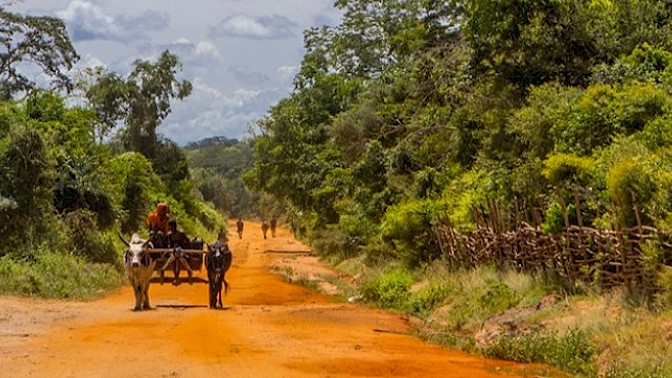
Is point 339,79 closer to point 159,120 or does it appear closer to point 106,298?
point 159,120

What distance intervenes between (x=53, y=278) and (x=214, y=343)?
1248 centimetres

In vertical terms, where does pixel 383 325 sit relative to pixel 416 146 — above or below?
below

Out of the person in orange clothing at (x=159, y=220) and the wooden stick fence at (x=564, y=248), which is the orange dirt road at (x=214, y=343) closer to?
the person in orange clothing at (x=159, y=220)

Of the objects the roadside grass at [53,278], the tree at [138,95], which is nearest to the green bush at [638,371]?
the roadside grass at [53,278]

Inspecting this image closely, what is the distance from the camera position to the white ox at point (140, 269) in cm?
2023

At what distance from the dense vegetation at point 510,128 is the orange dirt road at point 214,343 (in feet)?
8.05

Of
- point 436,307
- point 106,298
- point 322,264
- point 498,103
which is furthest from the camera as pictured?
point 322,264

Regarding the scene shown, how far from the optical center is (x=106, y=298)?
2527cm

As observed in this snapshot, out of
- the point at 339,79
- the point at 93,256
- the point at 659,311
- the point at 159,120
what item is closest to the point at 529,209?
the point at 659,311

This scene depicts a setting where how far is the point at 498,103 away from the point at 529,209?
5239mm

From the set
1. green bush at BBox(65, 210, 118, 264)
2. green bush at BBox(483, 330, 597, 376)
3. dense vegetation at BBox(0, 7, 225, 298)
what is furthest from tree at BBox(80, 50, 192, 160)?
green bush at BBox(483, 330, 597, 376)

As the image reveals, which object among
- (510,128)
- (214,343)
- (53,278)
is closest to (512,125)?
(510,128)

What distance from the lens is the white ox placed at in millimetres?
20234

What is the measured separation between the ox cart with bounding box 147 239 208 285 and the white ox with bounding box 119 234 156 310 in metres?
0.20
